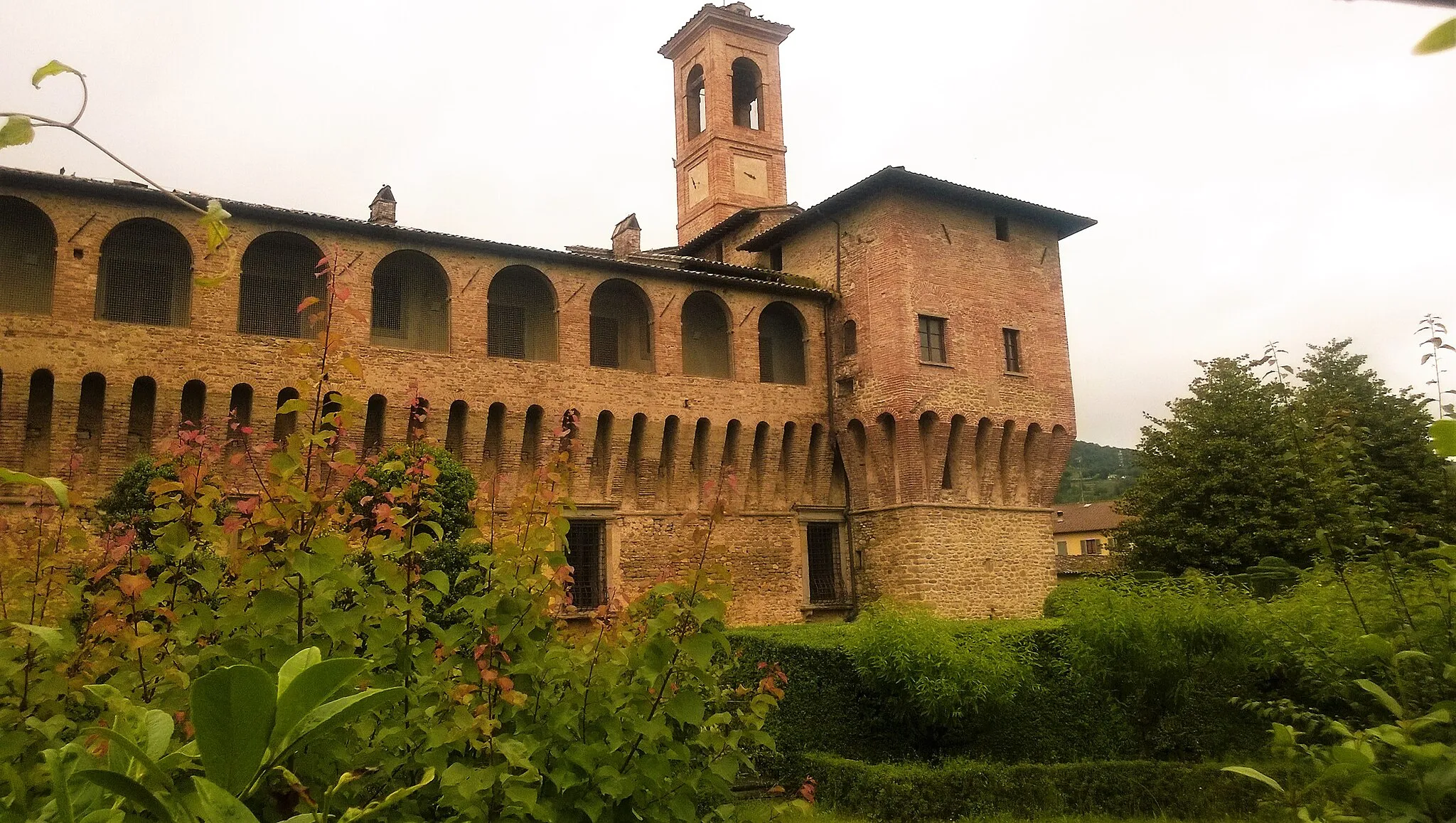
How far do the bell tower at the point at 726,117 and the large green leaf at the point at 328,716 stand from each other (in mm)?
29828

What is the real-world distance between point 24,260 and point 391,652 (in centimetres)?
1845

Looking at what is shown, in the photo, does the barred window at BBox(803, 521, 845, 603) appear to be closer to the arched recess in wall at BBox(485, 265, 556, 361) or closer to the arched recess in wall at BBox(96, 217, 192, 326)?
the arched recess in wall at BBox(485, 265, 556, 361)

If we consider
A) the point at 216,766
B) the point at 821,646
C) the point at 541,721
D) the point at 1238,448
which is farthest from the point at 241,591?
the point at 1238,448

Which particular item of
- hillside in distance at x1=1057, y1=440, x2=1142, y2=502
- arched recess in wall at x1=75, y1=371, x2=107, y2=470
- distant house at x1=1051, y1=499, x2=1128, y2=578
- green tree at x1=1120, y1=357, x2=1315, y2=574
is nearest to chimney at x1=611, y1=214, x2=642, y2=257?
arched recess in wall at x1=75, y1=371, x2=107, y2=470

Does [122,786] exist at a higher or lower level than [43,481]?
lower

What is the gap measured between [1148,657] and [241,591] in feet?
43.1

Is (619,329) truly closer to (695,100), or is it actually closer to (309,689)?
(695,100)

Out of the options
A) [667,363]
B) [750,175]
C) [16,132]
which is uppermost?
[750,175]

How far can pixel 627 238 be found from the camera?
985 inches

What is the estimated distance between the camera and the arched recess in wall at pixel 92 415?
54.1 ft

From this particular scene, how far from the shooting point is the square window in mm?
22688

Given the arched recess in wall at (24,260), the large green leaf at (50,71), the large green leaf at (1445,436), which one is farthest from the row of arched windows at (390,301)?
the large green leaf at (1445,436)

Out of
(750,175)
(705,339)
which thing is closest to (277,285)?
(705,339)

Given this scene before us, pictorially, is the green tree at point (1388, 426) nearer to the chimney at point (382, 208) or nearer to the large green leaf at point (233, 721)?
the large green leaf at point (233, 721)
